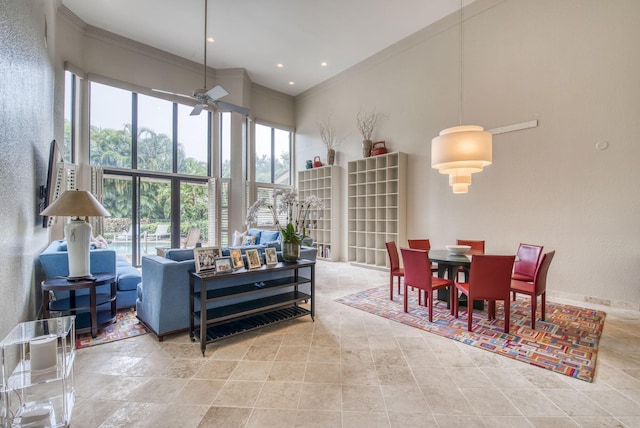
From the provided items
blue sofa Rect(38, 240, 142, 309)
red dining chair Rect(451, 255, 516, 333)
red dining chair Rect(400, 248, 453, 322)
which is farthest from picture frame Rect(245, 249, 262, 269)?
red dining chair Rect(451, 255, 516, 333)

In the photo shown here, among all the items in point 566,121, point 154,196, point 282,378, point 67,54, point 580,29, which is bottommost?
point 282,378

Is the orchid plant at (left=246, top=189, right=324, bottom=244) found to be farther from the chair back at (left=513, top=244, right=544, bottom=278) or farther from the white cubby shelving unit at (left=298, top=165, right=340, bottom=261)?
the white cubby shelving unit at (left=298, top=165, right=340, bottom=261)

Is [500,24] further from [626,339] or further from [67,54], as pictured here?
[67,54]

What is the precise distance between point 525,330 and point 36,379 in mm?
4258

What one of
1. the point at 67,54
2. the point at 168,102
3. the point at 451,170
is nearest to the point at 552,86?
the point at 451,170

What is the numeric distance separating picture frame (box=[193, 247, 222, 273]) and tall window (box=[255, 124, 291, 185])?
A: 5.53m

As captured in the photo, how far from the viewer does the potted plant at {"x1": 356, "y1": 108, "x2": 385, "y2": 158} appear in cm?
668

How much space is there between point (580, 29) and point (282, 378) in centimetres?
591

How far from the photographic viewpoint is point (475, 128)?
10.7 feet

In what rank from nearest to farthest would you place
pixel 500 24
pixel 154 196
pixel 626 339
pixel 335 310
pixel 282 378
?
pixel 282 378 → pixel 626 339 → pixel 335 310 → pixel 500 24 → pixel 154 196

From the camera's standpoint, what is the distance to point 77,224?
3.04 meters

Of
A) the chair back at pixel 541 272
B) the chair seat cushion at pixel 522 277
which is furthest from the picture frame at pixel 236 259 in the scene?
the chair seat cushion at pixel 522 277

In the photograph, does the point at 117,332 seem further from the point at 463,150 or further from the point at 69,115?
the point at 69,115

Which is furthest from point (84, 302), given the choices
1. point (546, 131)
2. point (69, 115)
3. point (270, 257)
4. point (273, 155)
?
point (546, 131)
